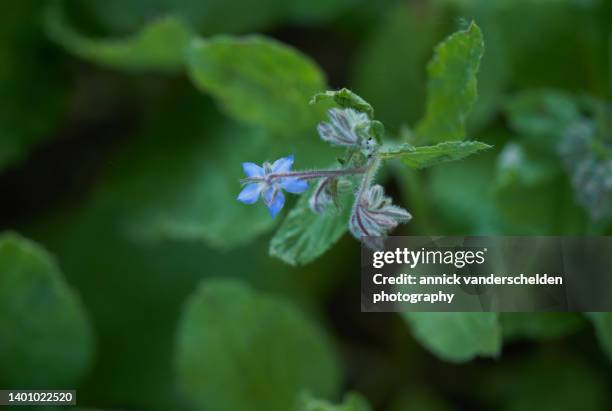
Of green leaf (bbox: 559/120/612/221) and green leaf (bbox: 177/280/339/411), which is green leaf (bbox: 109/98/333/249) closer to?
green leaf (bbox: 177/280/339/411)

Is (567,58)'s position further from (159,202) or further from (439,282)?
(159,202)

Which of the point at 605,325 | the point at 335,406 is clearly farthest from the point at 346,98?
the point at 605,325

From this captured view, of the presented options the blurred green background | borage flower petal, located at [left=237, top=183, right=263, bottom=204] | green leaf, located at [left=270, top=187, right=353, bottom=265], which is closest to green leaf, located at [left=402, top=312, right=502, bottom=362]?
the blurred green background

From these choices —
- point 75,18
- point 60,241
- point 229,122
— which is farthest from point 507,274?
point 75,18

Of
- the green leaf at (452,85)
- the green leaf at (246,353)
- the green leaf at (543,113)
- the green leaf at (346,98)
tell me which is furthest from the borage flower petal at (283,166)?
the green leaf at (543,113)

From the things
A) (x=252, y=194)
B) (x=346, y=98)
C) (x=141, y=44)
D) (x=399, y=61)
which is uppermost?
(x=399, y=61)

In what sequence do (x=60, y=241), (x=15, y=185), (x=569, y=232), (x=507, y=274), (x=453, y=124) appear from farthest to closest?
(x=15, y=185), (x=60, y=241), (x=569, y=232), (x=507, y=274), (x=453, y=124)

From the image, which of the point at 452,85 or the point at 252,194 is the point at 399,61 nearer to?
the point at 452,85
